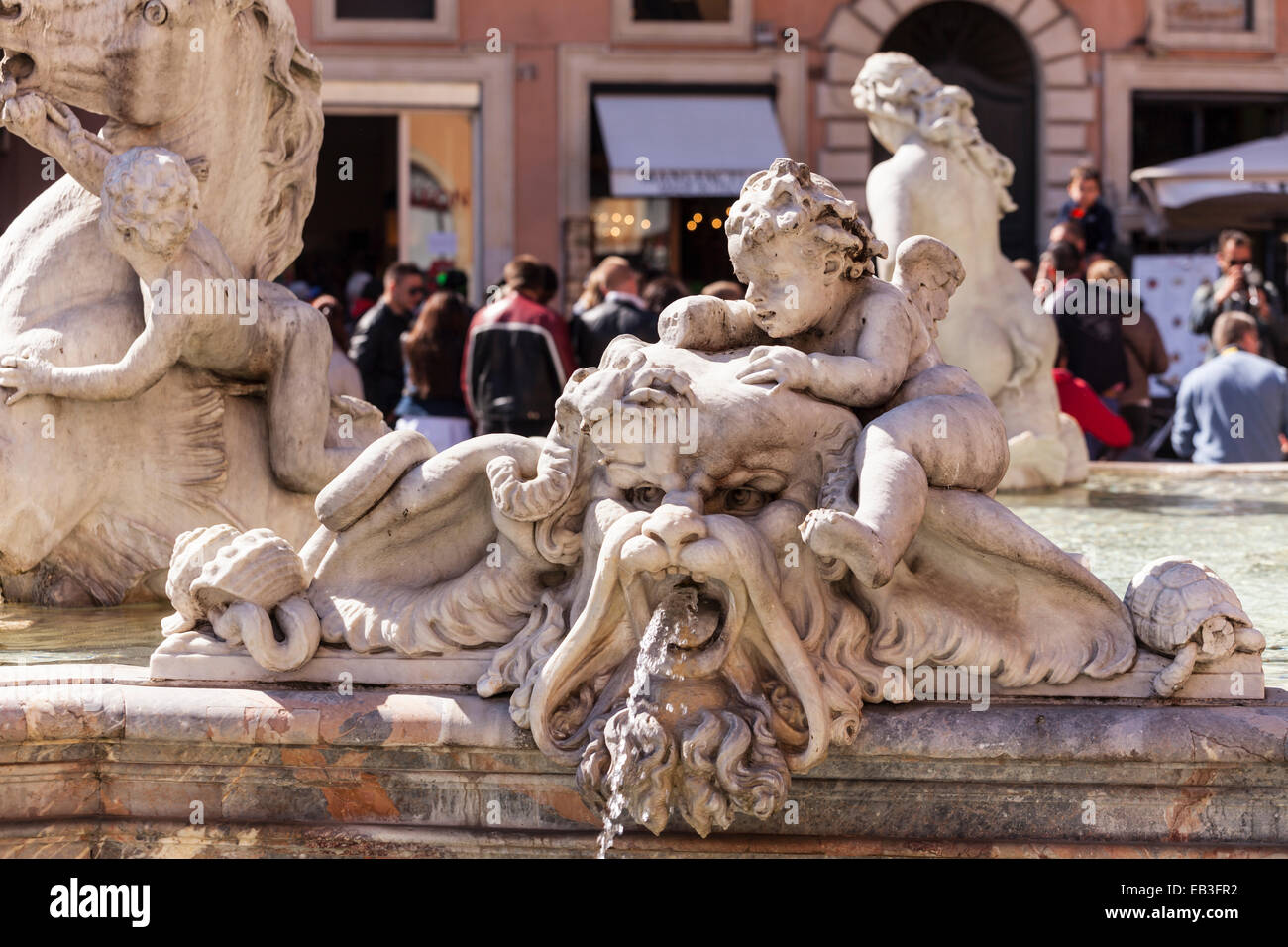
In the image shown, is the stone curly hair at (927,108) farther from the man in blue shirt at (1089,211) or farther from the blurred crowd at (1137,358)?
the man in blue shirt at (1089,211)

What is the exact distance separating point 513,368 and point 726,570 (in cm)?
603

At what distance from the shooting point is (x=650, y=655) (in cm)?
298

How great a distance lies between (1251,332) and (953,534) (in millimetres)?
6632

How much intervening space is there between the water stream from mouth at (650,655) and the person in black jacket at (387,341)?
276 inches

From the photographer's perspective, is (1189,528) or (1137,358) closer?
(1189,528)

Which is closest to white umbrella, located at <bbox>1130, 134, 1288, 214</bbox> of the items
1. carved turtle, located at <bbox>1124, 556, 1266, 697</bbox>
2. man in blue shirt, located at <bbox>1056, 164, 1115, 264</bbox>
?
man in blue shirt, located at <bbox>1056, 164, 1115, 264</bbox>

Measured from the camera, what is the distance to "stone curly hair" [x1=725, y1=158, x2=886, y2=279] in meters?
3.21

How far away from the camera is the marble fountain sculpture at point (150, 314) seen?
13.5 feet

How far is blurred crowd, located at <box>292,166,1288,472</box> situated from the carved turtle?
4947 millimetres

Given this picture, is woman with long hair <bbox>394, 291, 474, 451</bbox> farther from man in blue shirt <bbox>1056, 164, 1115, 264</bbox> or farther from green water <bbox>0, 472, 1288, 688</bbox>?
man in blue shirt <bbox>1056, 164, 1115, 264</bbox>

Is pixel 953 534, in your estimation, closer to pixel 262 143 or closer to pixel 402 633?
pixel 402 633

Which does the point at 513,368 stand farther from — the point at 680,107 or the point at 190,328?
the point at 680,107

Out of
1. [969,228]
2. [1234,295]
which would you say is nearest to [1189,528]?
[969,228]

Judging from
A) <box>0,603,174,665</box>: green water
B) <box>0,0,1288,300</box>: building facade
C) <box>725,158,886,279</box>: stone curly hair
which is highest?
<box>0,0,1288,300</box>: building facade
